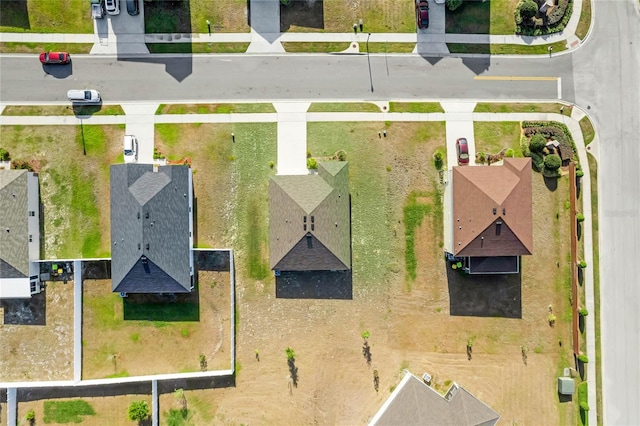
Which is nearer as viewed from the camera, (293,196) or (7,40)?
(293,196)

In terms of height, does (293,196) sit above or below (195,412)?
above

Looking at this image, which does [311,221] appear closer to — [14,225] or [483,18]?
[14,225]

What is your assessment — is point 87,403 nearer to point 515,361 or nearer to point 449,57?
point 515,361

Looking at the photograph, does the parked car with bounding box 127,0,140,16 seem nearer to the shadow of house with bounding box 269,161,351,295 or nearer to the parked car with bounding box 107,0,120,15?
the parked car with bounding box 107,0,120,15

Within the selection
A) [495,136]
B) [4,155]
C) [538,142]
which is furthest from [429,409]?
[4,155]

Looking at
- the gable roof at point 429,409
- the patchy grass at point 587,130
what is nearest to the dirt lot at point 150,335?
the gable roof at point 429,409

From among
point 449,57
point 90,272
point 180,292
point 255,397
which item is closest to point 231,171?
point 180,292

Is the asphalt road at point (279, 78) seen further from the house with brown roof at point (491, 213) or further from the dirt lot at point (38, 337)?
the dirt lot at point (38, 337)
